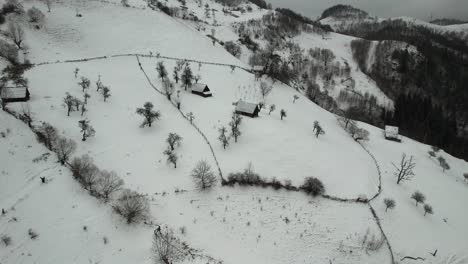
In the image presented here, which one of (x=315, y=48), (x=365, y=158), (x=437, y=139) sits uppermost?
(x=315, y=48)

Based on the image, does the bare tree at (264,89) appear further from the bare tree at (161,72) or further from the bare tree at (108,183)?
the bare tree at (108,183)

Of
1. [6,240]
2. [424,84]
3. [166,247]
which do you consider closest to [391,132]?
[166,247]

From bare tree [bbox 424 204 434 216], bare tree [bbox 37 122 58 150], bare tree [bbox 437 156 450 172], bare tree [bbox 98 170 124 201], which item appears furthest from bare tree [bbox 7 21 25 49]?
bare tree [bbox 437 156 450 172]

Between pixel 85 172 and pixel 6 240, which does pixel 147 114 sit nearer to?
pixel 85 172

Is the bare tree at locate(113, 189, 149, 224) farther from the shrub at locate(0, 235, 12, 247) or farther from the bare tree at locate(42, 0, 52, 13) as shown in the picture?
the bare tree at locate(42, 0, 52, 13)

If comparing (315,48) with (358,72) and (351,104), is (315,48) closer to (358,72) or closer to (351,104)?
(358,72)

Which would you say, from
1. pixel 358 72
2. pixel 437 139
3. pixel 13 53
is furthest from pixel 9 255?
pixel 358 72
